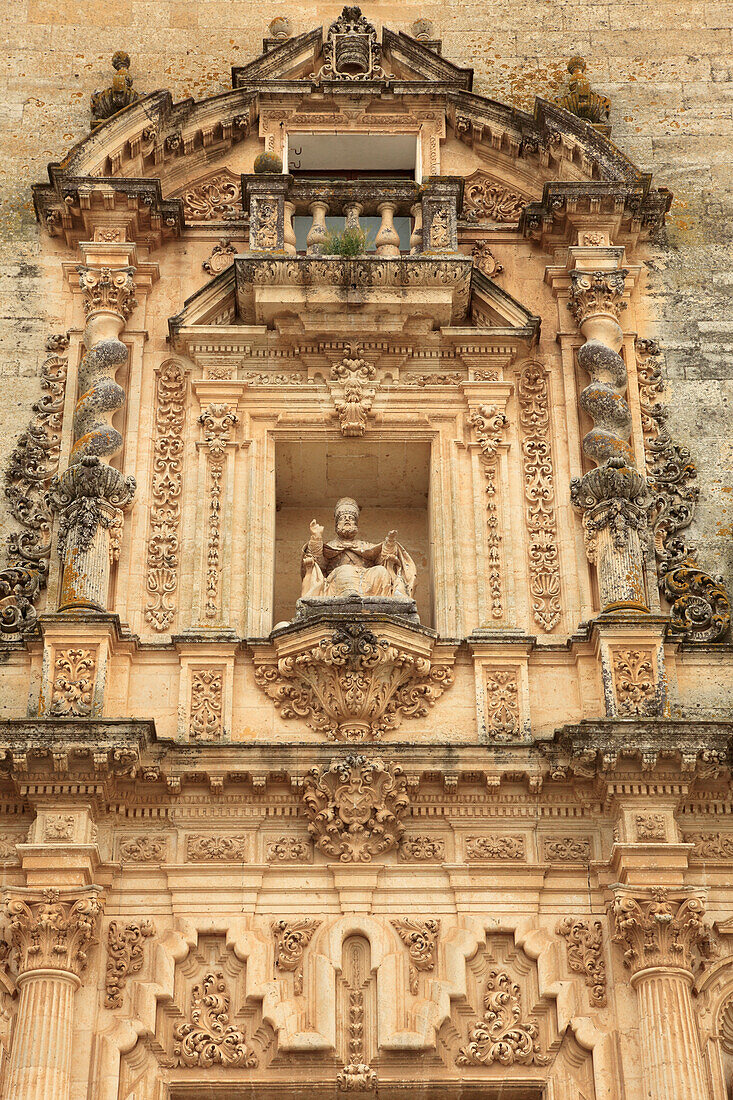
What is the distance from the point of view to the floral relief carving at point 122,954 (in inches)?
476

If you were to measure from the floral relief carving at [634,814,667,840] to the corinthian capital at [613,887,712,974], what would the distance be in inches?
14.9

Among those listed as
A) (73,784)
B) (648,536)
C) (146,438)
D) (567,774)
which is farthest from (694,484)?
(73,784)

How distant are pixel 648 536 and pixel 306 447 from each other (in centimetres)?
275

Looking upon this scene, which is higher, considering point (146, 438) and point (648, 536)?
point (146, 438)

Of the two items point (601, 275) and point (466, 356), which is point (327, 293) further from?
point (601, 275)

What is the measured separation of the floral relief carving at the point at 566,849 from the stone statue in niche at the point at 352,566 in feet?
6.61

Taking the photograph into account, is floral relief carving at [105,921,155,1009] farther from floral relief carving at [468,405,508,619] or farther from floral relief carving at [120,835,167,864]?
floral relief carving at [468,405,508,619]

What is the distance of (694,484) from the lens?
1438 centimetres

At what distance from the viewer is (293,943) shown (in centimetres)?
1227

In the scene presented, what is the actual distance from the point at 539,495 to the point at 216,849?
3.76 m

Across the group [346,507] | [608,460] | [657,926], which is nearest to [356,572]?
[346,507]

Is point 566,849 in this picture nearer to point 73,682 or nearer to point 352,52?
point 73,682

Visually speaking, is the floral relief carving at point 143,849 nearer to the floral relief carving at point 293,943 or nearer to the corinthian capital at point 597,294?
the floral relief carving at point 293,943

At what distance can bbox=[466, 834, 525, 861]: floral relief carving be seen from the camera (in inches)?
496
